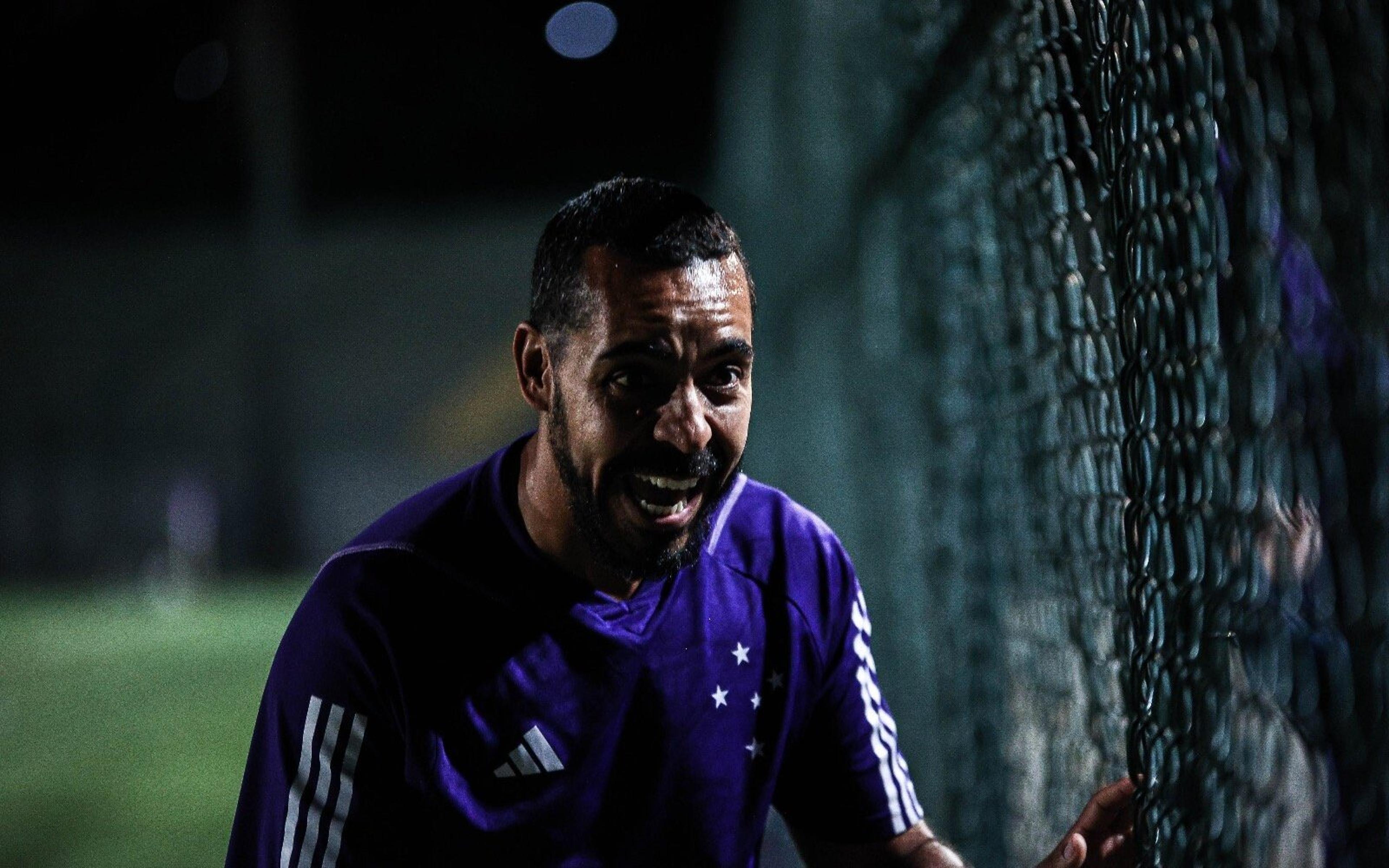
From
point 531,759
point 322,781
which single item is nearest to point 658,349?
point 531,759

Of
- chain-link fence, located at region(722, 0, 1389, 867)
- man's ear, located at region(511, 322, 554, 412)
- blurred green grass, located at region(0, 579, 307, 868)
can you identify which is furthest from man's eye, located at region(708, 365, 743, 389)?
blurred green grass, located at region(0, 579, 307, 868)

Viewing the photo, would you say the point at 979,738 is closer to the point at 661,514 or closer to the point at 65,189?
the point at 661,514

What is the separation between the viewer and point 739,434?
1.96 m

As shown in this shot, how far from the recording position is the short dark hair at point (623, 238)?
6.36 feet

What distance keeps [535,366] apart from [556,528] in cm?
25

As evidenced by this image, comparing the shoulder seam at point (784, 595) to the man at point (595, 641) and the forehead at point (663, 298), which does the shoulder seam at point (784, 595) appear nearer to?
the man at point (595, 641)

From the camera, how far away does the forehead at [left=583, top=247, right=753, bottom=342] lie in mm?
1886

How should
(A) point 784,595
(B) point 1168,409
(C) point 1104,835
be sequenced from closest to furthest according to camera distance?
(B) point 1168,409 < (C) point 1104,835 < (A) point 784,595

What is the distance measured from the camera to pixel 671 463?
1.90 meters

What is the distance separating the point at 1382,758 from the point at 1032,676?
183cm

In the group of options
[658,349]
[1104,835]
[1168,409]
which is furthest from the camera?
[658,349]

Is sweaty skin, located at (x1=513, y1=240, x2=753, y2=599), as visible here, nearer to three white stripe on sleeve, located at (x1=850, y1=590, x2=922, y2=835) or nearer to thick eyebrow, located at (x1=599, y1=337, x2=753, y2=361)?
thick eyebrow, located at (x1=599, y1=337, x2=753, y2=361)

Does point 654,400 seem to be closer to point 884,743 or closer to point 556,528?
point 556,528

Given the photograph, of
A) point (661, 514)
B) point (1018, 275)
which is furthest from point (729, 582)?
point (1018, 275)
